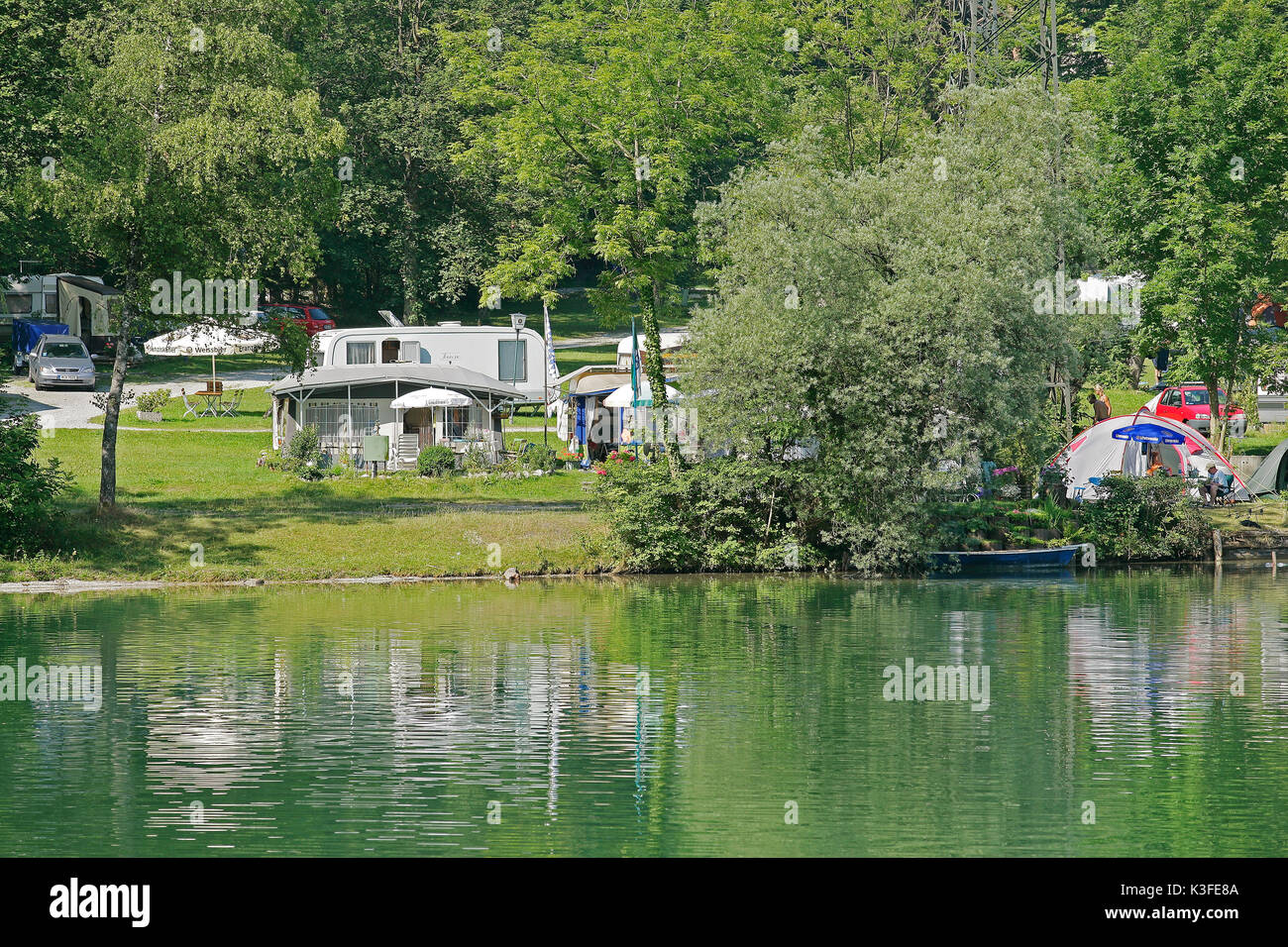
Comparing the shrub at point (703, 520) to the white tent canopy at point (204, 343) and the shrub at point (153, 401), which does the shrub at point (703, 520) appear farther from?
the shrub at point (153, 401)

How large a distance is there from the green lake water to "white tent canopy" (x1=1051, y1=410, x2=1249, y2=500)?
450 inches

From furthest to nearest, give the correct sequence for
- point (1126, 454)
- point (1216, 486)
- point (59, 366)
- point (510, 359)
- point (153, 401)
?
1. point (510, 359)
2. point (59, 366)
3. point (153, 401)
4. point (1126, 454)
5. point (1216, 486)

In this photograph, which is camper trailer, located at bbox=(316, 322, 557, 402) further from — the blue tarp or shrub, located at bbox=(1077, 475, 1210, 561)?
shrub, located at bbox=(1077, 475, 1210, 561)

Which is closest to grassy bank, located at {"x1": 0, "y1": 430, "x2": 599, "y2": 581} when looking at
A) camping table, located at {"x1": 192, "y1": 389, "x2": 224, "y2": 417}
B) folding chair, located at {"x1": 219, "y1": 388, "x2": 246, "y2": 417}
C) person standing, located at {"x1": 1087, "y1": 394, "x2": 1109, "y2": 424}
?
camping table, located at {"x1": 192, "y1": 389, "x2": 224, "y2": 417}

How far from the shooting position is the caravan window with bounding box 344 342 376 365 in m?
56.3

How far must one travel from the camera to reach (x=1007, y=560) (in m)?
38.1

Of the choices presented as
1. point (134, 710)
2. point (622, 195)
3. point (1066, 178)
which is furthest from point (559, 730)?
point (1066, 178)

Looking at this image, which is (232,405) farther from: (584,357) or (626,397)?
(584,357)

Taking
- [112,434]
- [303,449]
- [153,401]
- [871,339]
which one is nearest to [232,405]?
[153,401]

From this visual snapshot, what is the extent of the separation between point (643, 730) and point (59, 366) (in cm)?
4377

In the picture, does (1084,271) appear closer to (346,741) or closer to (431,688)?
(431,688)

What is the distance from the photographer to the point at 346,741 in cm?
1841
